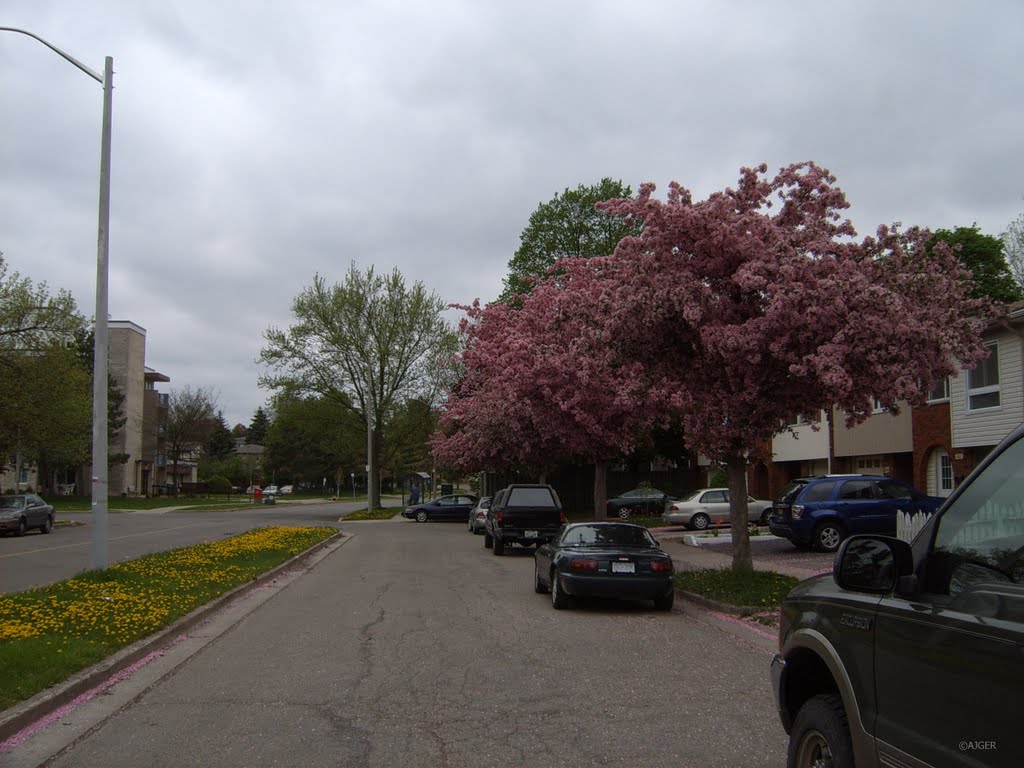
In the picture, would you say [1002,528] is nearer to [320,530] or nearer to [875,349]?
[875,349]

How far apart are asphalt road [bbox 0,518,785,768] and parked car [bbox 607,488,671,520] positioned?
24574 mm

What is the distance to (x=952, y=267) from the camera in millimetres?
13922

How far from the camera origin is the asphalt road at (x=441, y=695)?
233 inches

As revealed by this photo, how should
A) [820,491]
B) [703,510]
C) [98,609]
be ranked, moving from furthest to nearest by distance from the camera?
[703,510], [820,491], [98,609]

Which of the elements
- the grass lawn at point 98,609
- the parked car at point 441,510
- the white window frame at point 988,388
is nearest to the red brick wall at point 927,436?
the white window frame at point 988,388

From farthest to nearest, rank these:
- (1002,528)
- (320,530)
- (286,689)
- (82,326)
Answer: (82,326), (320,530), (286,689), (1002,528)

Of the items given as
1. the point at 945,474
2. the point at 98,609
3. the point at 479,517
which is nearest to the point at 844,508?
the point at 945,474

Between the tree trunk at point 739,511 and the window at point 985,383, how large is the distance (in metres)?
11.2

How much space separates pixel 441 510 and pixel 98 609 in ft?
105

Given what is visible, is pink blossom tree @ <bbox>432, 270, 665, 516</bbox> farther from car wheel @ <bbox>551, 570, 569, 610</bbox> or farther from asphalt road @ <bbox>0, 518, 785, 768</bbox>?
asphalt road @ <bbox>0, 518, 785, 768</bbox>

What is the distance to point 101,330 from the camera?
47.3ft

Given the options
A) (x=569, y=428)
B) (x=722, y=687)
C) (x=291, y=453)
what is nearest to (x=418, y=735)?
(x=722, y=687)

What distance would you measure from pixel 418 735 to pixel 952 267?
38.4 feet

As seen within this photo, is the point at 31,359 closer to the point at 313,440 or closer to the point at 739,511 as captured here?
the point at 739,511
